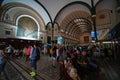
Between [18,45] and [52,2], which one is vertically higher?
[52,2]

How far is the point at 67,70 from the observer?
8.30ft

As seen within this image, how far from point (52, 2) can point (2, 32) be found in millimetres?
9357

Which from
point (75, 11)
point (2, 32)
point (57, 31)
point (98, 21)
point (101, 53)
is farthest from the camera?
point (57, 31)

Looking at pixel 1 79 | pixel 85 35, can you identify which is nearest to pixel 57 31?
pixel 1 79

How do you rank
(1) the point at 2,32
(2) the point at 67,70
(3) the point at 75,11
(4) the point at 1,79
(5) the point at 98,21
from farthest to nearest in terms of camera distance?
1. (3) the point at 75,11
2. (5) the point at 98,21
3. (1) the point at 2,32
4. (4) the point at 1,79
5. (2) the point at 67,70

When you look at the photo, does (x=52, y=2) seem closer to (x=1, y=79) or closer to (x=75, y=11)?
(x=75, y=11)

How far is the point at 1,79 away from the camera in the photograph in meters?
3.33

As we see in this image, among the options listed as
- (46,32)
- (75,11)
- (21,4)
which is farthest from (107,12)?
(21,4)

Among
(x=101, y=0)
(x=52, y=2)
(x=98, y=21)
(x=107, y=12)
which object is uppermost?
(x=52, y=2)

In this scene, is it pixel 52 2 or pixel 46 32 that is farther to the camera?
pixel 46 32

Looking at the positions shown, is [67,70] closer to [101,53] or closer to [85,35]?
[101,53]

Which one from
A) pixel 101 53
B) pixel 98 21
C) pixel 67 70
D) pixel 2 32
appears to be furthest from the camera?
pixel 98 21

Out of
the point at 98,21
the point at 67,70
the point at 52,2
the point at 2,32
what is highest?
the point at 52,2

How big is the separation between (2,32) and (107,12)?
1513 centimetres
